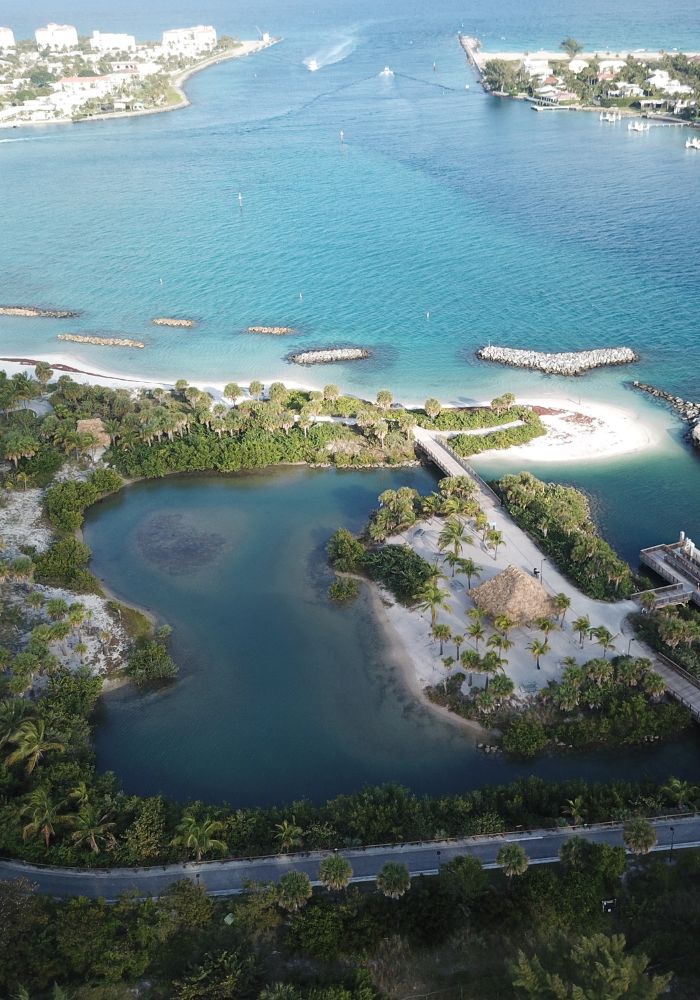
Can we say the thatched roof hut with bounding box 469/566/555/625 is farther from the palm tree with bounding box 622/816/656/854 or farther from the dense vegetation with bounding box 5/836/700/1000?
the dense vegetation with bounding box 5/836/700/1000

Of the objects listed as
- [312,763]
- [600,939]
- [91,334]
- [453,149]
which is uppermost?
[453,149]

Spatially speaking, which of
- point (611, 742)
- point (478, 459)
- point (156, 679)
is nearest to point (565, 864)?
point (611, 742)

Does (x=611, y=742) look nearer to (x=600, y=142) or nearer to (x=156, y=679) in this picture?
(x=156, y=679)

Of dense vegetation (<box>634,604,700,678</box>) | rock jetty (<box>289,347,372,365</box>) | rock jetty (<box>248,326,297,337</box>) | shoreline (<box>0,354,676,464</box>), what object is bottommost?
dense vegetation (<box>634,604,700,678</box>)

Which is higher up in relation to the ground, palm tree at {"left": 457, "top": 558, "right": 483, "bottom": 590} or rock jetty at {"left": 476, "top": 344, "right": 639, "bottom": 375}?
rock jetty at {"left": 476, "top": 344, "right": 639, "bottom": 375}

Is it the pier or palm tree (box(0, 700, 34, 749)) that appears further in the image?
the pier

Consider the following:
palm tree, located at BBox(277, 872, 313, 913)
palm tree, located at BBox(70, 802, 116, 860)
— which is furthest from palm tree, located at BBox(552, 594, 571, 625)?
palm tree, located at BBox(70, 802, 116, 860)
